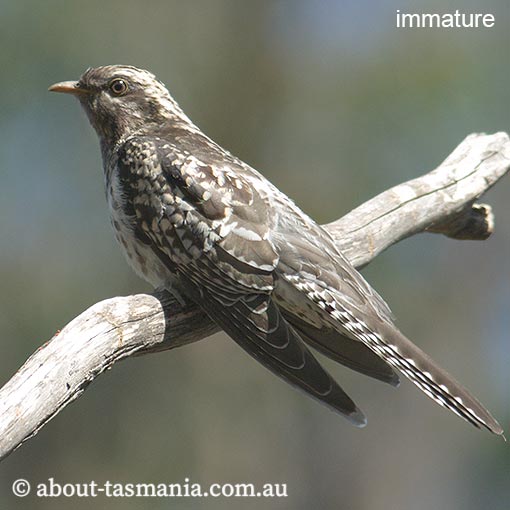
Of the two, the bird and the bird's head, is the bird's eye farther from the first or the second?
the bird

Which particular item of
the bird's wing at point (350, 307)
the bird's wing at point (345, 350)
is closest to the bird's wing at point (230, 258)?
the bird's wing at point (350, 307)

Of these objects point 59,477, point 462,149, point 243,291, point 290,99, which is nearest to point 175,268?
point 243,291

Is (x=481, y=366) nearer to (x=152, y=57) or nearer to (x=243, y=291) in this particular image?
(x=152, y=57)

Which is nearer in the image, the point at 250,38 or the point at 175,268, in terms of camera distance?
the point at 175,268

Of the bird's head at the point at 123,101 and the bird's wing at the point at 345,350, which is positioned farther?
the bird's head at the point at 123,101

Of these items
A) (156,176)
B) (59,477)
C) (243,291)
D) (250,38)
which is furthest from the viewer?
(250,38)

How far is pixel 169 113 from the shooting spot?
537 cm

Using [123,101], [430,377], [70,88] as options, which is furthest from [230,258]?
[70,88]

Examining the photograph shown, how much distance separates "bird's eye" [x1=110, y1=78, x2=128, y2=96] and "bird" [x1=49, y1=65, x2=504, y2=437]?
18.4 inches

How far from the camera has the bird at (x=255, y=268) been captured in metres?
4.32

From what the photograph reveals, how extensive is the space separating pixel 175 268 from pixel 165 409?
21.9 ft

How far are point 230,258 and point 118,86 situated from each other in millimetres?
1517

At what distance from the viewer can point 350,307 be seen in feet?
14.4

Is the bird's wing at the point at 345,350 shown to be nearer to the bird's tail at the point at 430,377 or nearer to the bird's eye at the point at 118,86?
the bird's tail at the point at 430,377
